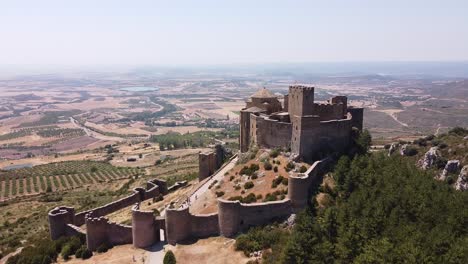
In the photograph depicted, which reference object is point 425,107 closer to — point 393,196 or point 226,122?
point 226,122

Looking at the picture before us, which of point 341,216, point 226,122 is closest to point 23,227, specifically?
point 341,216

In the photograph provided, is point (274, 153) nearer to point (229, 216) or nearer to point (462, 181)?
point (229, 216)

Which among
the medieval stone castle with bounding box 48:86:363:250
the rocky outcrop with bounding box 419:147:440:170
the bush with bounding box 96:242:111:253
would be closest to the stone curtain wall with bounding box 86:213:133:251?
the medieval stone castle with bounding box 48:86:363:250

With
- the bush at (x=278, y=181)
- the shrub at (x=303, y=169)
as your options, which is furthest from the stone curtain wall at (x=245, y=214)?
the shrub at (x=303, y=169)

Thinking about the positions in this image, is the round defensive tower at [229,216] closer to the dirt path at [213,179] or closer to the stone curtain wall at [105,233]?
the stone curtain wall at [105,233]

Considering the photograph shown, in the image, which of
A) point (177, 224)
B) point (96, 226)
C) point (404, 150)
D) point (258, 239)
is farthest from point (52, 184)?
point (258, 239)

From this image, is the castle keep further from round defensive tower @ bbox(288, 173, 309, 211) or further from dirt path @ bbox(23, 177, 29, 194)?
dirt path @ bbox(23, 177, 29, 194)

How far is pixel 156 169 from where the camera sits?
87.4 metres

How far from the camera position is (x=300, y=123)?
35375 millimetres

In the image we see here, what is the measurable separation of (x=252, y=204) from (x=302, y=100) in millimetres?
10889

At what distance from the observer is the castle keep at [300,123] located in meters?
36.1

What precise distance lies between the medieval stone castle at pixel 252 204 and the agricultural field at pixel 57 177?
32.5 m

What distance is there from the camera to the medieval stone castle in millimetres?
30625

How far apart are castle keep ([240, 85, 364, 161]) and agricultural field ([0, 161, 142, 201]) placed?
41.6 m
